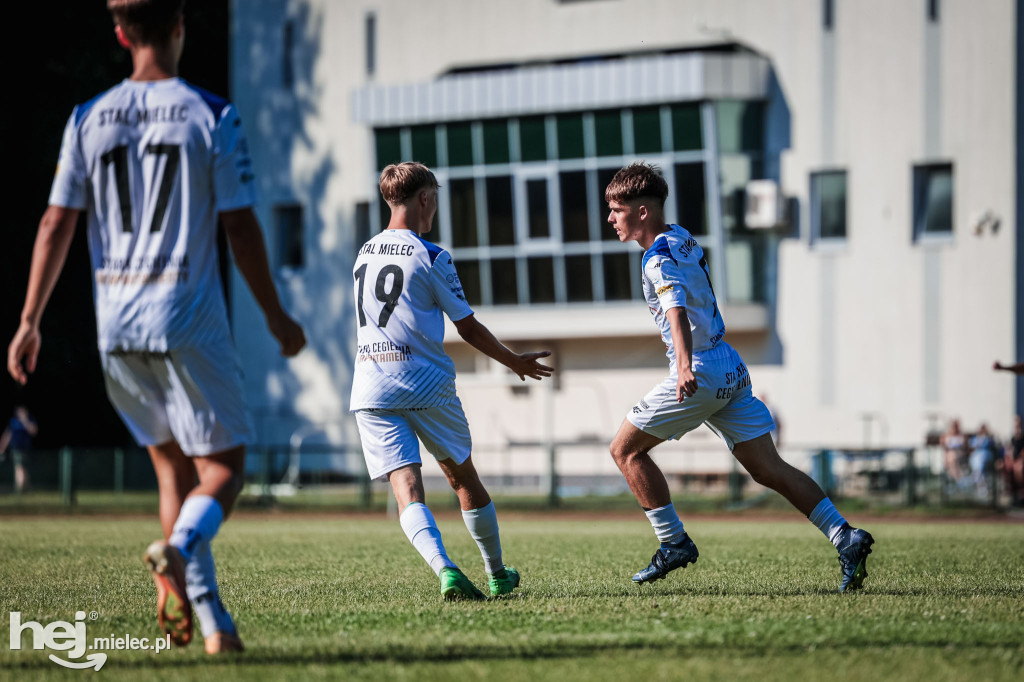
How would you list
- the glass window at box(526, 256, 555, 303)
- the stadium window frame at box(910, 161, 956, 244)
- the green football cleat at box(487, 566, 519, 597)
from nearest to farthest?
the green football cleat at box(487, 566, 519, 597) < the stadium window frame at box(910, 161, 956, 244) < the glass window at box(526, 256, 555, 303)

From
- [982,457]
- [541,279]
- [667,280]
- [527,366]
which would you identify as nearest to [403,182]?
[527,366]

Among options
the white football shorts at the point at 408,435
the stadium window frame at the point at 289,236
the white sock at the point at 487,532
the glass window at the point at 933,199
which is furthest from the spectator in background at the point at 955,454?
the white football shorts at the point at 408,435

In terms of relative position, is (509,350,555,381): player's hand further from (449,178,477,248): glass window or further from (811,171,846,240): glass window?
(449,178,477,248): glass window

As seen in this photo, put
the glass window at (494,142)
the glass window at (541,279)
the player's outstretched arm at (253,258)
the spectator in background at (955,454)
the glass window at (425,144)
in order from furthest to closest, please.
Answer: the glass window at (425,144) < the glass window at (494,142) < the glass window at (541,279) < the spectator in background at (955,454) < the player's outstretched arm at (253,258)

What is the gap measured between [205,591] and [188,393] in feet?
2.39

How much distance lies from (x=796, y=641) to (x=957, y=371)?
2952 cm

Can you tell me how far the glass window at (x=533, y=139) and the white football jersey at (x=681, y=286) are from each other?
2837cm

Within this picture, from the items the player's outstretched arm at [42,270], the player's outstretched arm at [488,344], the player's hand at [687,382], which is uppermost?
the player's outstretched arm at [42,270]

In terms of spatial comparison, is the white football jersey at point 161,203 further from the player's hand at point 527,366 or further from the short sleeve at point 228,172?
the player's hand at point 527,366

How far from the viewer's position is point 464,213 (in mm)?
36656

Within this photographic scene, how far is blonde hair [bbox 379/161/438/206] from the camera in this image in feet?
23.7

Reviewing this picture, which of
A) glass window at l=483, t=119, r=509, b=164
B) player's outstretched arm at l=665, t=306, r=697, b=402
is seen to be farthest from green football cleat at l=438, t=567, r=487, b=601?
glass window at l=483, t=119, r=509, b=164

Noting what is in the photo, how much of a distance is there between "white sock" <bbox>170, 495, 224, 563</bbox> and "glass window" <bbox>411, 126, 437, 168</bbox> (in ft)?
106

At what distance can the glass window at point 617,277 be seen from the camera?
3500 cm
